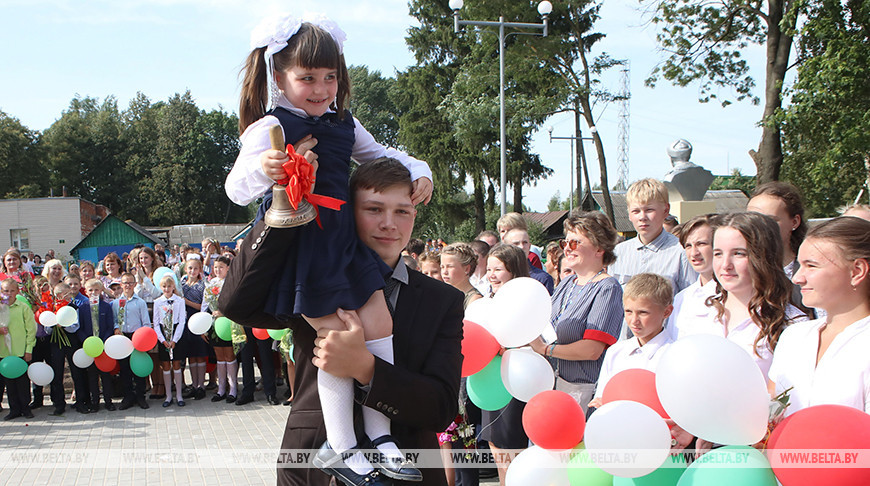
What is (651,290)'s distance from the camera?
3.52 metres

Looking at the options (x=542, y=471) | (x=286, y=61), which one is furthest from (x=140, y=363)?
(x=286, y=61)

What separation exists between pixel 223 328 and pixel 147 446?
2.12 metres

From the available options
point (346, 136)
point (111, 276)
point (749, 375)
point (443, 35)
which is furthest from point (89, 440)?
point (443, 35)

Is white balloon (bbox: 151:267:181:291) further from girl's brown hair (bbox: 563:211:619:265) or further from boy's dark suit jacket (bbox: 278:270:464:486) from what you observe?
boy's dark suit jacket (bbox: 278:270:464:486)

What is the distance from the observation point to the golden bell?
1682 mm

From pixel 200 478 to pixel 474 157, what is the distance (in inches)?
875

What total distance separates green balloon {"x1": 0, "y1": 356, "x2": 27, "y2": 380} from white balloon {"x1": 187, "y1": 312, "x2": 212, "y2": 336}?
2.01 metres

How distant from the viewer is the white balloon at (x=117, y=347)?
8.20m

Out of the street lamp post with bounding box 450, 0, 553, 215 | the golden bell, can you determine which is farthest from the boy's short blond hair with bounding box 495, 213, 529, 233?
the street lamp post with bounding box 450, 0, 553, 215

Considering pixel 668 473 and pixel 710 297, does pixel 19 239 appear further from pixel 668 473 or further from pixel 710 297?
pixel 668 473

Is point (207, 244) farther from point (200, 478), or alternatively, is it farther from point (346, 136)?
point (346, 136)

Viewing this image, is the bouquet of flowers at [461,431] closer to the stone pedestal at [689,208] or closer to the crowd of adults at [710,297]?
the crowd of adults at [710,297]

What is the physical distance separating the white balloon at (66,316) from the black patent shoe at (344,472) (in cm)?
761

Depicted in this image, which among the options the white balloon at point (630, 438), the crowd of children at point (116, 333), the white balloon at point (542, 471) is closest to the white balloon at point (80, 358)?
the crowd of children at point (116, 333)
